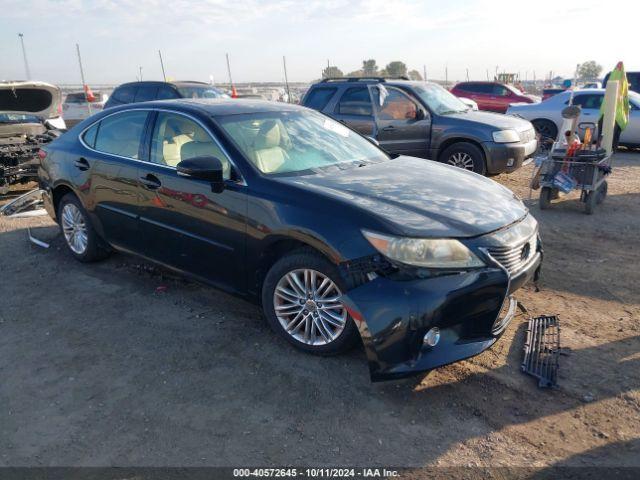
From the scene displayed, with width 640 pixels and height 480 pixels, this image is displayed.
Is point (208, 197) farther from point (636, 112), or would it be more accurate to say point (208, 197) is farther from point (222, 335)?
point (636, 112)

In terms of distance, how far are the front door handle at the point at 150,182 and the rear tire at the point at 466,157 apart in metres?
5.49

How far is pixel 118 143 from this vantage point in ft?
15.3

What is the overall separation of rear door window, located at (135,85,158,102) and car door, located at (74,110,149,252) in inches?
282

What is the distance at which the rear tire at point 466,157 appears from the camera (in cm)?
834

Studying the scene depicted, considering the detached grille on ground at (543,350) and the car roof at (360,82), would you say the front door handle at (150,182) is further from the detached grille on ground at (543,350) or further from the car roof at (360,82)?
the car roof at (360,82)

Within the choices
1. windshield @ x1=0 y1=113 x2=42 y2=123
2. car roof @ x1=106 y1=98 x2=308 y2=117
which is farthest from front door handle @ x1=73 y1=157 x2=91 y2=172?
windshield @ x1=0 y1=113 x2=42 y2=123

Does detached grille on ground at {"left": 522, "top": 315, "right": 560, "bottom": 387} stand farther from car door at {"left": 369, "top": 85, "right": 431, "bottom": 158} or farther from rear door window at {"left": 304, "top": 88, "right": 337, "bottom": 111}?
rear door window at {"left": 304, "top": 88, "right": 337, "bottom": 111}

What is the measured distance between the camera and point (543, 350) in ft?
11.5

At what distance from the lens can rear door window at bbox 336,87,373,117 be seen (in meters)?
8.82

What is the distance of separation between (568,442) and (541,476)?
12.8 inches

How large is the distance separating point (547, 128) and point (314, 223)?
12238mm

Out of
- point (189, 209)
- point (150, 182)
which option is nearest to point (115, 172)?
point (150, 182)

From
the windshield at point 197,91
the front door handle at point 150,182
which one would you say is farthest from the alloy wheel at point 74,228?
the windshield at point 197,91

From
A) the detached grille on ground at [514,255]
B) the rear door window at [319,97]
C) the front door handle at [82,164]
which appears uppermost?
the rear door window at [319,97]
